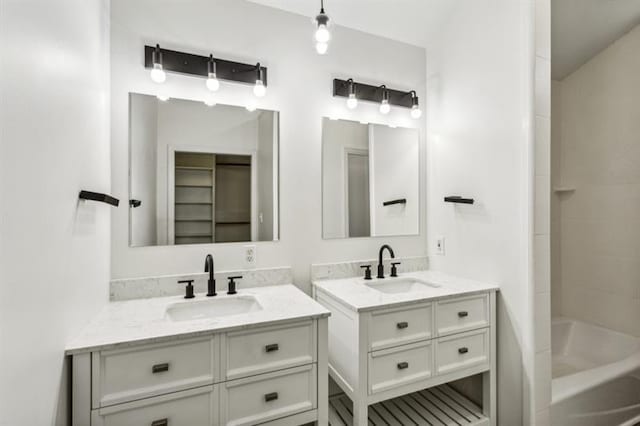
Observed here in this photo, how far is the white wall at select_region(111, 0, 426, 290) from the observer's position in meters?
1.62

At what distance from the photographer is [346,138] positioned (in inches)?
82.9

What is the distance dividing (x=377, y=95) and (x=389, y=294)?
1.31 metres

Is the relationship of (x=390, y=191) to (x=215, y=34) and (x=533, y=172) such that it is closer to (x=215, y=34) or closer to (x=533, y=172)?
(x=533, y=172)

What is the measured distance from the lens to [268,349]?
4.19ft

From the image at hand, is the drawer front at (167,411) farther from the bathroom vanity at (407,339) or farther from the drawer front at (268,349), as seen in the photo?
the bathroom vanity at (407,339)

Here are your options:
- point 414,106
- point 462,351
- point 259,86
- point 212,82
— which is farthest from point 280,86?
point 462,351

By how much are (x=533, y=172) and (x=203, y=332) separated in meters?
1.70

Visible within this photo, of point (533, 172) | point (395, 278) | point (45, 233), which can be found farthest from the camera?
point (395, 278)

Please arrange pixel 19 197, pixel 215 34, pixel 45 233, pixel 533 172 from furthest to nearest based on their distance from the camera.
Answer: pixel 215 34 → pixel 533 172 → pixel 45 233 → pixel 19 197

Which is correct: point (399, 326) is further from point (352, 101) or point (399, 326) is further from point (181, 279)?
point (352, 101)

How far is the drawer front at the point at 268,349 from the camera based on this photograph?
1229 mm

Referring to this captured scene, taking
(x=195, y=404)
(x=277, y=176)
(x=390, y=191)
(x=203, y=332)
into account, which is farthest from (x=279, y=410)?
(x=390, y=191)

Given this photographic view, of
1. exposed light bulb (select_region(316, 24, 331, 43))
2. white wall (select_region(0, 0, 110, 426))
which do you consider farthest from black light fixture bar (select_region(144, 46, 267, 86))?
exposed light bulb (select_region(316, 24, 331, 43))

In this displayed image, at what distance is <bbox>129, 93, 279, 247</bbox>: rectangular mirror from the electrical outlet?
0.19 ft
